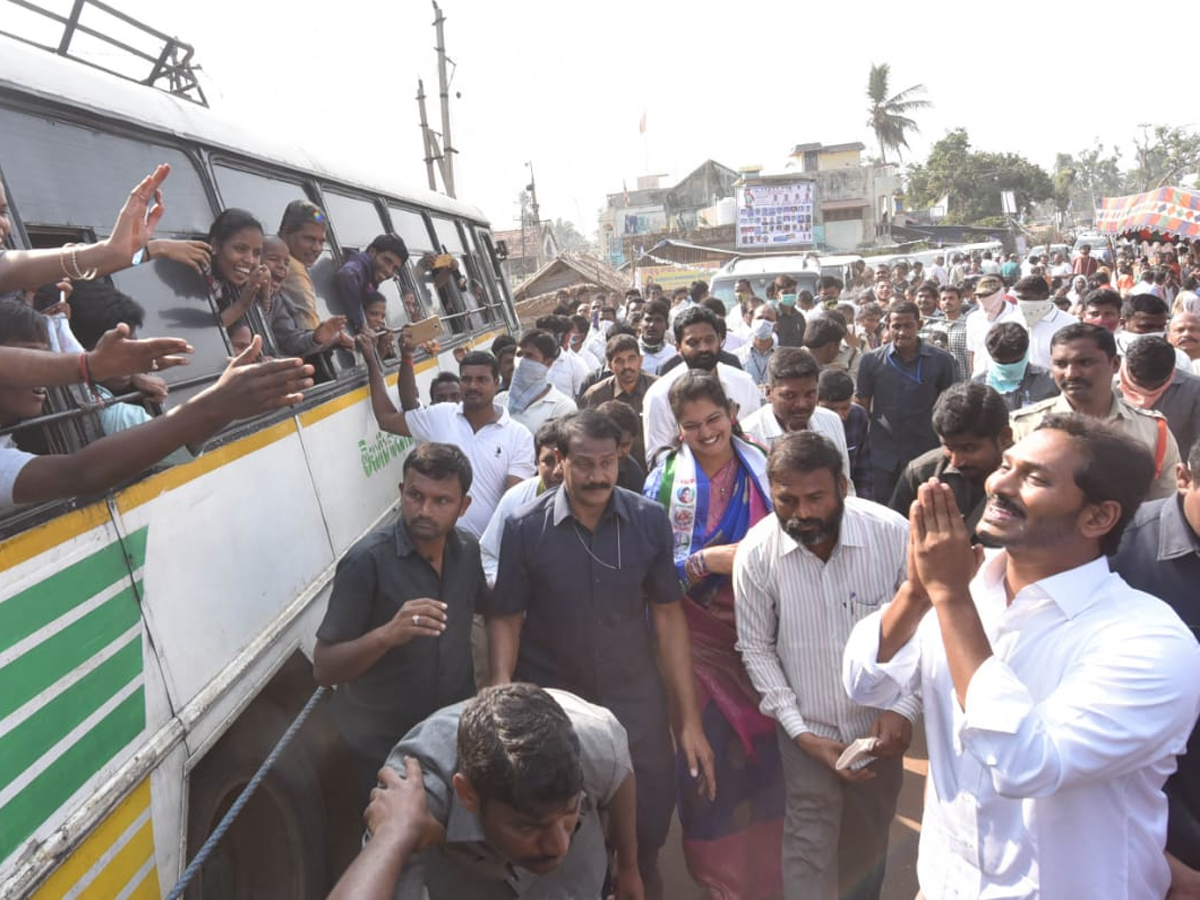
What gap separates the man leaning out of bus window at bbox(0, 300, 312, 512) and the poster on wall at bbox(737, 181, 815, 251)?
38.9 meters

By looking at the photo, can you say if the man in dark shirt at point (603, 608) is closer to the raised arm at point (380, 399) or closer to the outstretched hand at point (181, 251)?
the outstretched hand at point (181, 251)

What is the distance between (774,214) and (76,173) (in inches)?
1557

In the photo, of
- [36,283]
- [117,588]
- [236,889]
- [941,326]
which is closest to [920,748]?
[236,889]

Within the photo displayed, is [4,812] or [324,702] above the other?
[4,812]

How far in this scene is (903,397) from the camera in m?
5.54

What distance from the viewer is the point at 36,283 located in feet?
7.15

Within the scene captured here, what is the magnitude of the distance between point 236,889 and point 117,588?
1350mm

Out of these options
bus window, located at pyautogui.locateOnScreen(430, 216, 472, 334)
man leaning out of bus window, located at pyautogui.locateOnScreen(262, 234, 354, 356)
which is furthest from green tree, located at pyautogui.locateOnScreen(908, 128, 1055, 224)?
man leaning out of bus window, located at pyautogui.locateOnScreen(262, 234, 354, 356)

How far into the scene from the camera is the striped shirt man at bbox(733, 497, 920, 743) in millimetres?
2701

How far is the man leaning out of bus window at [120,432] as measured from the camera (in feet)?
6.29

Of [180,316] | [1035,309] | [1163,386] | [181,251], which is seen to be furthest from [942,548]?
[1035,309]

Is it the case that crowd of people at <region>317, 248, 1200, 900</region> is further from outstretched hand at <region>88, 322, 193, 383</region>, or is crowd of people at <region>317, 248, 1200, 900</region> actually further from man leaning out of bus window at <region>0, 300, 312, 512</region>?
outstretched hand at <region>88, 322, 193, 383</region>

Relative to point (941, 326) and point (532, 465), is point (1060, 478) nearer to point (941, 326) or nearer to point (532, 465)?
point (532, 465)

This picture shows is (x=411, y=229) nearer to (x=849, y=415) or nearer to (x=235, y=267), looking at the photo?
(x=235, y=267)
